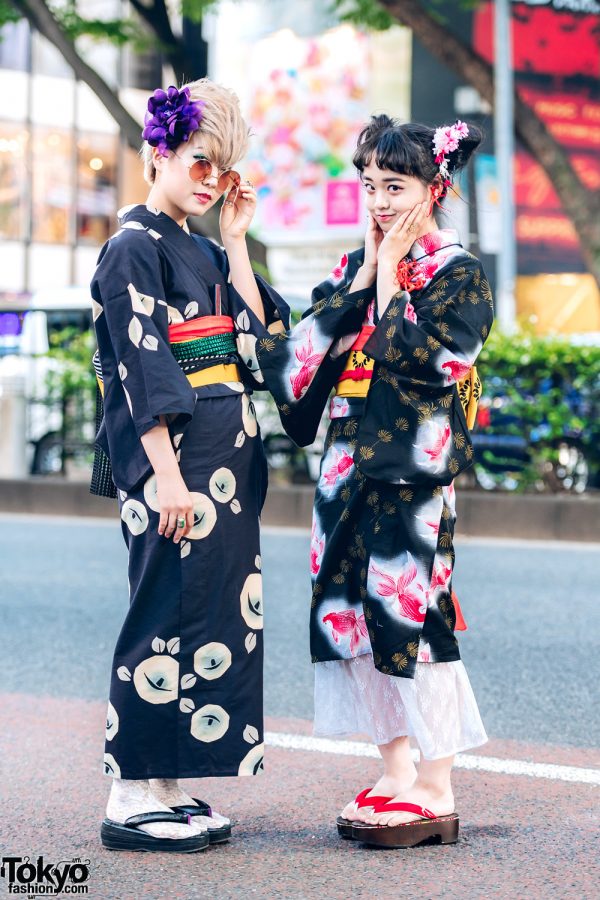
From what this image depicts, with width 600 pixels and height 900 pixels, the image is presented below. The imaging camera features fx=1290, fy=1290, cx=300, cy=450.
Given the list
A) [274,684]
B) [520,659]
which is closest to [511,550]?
[520,659]

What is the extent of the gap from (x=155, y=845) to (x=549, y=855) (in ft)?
2.86

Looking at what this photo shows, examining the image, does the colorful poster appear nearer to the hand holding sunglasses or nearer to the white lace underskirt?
the hand holding sunglasses

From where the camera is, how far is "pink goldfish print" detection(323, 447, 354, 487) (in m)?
3.00

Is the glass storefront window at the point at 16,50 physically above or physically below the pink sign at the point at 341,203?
above

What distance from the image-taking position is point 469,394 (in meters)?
3.08

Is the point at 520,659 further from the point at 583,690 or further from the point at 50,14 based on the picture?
the point at 50,14

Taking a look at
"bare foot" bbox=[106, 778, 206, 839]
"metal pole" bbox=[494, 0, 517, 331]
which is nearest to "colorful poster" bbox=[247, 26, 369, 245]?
"metal pole" bbox=[494, 0, 517, 331]

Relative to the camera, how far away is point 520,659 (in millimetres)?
5281

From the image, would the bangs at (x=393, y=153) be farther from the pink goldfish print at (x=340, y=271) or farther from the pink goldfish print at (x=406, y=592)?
the pink goldfish print at (x=406, y=592)

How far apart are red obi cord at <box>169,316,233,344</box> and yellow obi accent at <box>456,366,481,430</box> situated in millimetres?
566

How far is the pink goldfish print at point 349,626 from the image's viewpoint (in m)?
3.00

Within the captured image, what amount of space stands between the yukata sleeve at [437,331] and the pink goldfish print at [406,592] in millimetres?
422

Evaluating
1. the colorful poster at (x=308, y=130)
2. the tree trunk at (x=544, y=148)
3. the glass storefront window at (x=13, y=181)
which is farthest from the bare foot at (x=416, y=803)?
the glass storefront window at (x=13, y=181)

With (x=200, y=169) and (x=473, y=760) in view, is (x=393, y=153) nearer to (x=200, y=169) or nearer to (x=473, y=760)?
(x=200, y=169)
